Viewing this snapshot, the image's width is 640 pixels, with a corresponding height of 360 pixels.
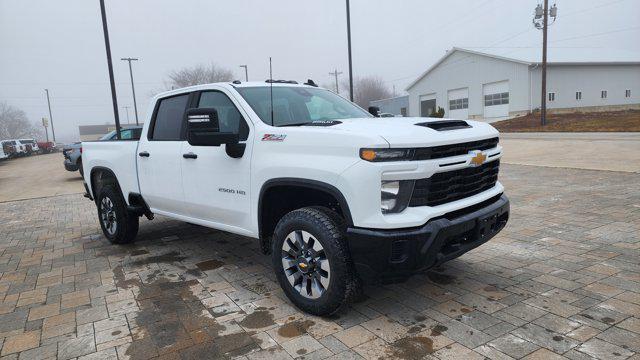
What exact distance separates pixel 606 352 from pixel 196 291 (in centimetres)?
323

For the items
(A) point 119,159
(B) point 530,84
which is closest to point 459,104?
(B) point 530,84

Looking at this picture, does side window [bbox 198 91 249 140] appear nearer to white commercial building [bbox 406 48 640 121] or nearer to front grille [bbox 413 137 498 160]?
front grille [bbox 413 137 498 160]

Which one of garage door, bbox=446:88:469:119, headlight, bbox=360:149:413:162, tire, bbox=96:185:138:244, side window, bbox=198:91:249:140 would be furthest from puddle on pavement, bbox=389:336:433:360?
garage door, bbox=446:88:469:119

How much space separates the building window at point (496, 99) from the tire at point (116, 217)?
36.6 metres

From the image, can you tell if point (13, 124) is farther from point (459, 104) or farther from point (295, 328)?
point (295, 328)

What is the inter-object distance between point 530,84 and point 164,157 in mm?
35516

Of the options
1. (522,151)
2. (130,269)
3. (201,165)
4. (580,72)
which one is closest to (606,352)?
(201,165)

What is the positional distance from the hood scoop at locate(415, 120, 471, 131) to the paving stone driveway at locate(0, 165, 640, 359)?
1414 millimetres

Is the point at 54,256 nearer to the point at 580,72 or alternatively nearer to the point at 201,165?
the point at 201,165

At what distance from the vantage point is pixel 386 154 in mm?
2934

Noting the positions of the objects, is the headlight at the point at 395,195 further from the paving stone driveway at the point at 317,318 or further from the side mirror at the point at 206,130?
the side mirror at the point at 206,130

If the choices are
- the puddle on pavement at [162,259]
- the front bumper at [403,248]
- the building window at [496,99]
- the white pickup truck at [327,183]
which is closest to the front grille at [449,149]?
the white pickup truck at [327,183]

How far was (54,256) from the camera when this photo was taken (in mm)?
5582

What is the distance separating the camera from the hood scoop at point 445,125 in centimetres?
335
